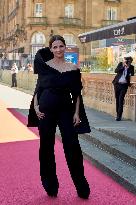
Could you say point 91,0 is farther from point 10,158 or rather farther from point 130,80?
point 10,158

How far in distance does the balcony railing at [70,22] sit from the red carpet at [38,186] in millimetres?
50852

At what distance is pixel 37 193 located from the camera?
5.96m

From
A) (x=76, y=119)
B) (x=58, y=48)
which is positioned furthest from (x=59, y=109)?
(x=58, y=48)

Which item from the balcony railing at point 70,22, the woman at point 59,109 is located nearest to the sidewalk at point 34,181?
the woman at point 59,109

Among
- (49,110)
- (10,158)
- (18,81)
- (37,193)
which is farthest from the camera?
(18,81)

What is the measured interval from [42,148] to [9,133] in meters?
6.17

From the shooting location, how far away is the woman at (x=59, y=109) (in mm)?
5535

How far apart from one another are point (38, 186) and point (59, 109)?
1279 millimetres

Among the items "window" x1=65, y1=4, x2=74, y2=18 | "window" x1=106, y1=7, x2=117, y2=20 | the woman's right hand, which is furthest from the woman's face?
"window" x1=106, y1=7, x2=117, y2=20

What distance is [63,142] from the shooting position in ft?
18.3

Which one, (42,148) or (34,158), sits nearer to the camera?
(42,148)

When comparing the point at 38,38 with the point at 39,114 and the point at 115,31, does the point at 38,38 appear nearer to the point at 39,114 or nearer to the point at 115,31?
the point at 115,31

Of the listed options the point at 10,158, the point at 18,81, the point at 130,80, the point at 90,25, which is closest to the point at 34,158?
the point at 10,158

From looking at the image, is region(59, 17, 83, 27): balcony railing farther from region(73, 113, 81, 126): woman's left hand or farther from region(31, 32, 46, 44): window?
region(73, 113, 81, 126): woman's left hand
